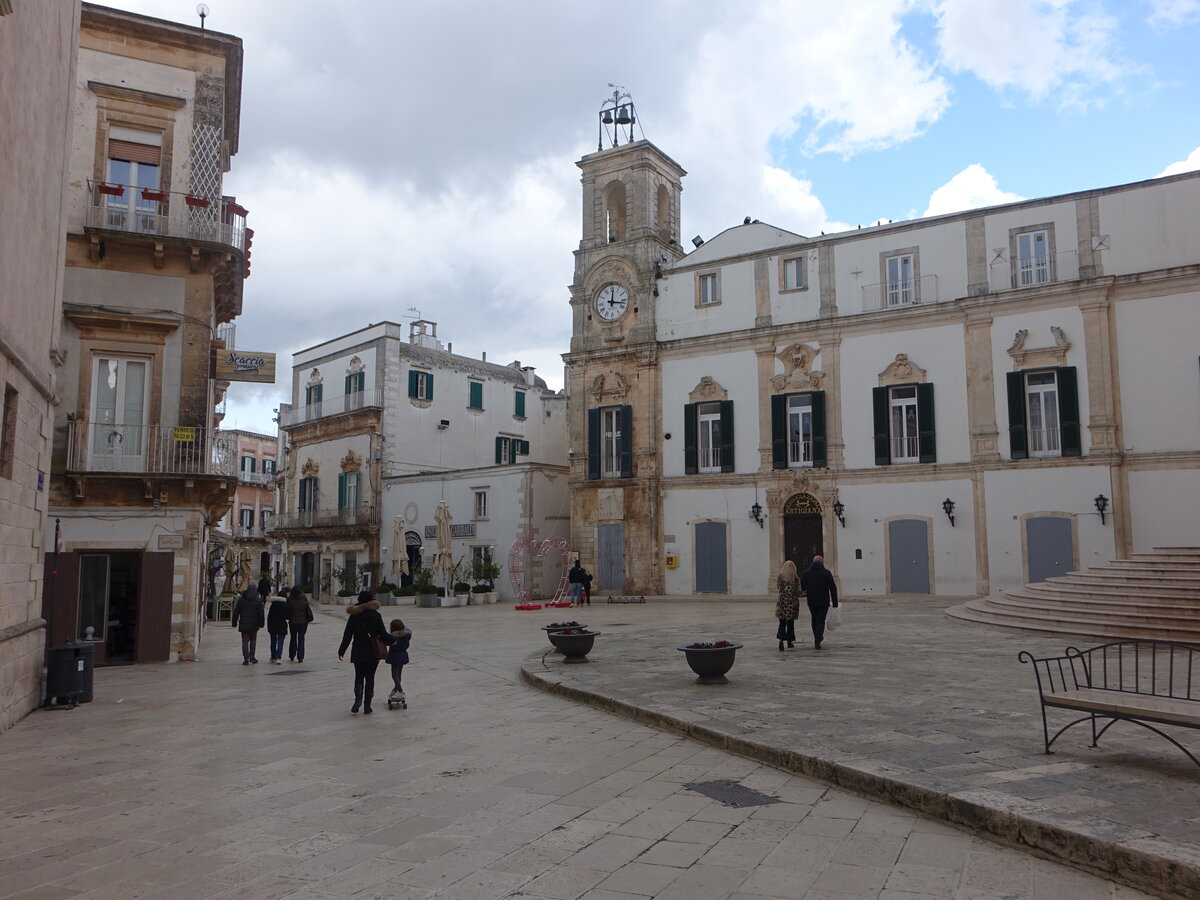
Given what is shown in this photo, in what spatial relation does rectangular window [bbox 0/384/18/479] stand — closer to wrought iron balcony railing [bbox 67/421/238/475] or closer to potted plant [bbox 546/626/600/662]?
wrought iron balcony railing [bbox 67/421/238/475]

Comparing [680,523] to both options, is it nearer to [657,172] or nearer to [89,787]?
[657,172]

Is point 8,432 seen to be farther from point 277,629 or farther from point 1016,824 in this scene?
point 1016,824

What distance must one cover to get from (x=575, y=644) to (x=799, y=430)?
16591 mm

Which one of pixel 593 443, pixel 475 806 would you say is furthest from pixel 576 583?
pixel 475 806

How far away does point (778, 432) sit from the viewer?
91.1 feet

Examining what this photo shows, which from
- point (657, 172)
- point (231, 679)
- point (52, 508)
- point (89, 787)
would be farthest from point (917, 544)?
point (89, 787)

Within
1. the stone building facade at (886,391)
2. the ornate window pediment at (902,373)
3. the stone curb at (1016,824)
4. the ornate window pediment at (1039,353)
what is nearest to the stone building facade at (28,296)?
the stone curb at (1016,824)

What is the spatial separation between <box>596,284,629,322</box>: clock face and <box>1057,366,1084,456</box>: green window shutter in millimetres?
14018

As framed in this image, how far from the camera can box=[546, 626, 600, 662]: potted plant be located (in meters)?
12.9

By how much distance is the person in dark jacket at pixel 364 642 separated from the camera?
986cm

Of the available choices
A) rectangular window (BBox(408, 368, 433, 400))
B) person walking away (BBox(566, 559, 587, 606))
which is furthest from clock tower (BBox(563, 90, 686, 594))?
rectangular window (BBox(408, 368, 433, 400))

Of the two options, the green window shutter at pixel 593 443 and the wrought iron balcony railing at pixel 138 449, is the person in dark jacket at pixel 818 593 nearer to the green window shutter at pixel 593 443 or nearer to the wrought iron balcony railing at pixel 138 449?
the wrought iron balcony railing at pixel 138 449

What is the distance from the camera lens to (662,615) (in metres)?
22.8

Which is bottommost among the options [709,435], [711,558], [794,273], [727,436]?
[711,558]
